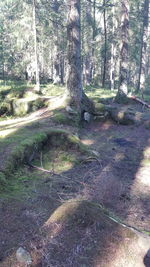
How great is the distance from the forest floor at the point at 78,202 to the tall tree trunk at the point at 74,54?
5.71ft

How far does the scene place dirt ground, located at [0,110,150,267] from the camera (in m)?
3.21

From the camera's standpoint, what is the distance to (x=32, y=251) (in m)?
3.24

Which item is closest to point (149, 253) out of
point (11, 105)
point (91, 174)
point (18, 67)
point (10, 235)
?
point (10, 235)

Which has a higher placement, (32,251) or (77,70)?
A: (77,70)

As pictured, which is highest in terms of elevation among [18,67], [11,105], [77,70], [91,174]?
[18,67]

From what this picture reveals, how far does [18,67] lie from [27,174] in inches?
1053

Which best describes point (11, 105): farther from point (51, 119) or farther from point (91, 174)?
point (91, 174)

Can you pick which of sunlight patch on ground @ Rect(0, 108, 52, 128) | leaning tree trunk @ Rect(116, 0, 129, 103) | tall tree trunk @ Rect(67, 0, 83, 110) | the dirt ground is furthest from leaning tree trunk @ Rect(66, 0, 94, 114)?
leaning tree trunk @ Rect(116, 0, 129, 103)

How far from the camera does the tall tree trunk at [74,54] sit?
10.9 m

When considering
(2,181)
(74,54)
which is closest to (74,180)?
(2,181)

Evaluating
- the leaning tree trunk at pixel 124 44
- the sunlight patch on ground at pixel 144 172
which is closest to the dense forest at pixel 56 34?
the leaning tree trunk at pixel 124 44

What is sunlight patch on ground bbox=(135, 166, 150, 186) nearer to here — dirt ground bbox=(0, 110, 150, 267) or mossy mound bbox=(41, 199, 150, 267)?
dirt ground bbox=(0, 110, 150, 267)

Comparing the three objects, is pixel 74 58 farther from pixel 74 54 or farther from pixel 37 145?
pixel 37 145

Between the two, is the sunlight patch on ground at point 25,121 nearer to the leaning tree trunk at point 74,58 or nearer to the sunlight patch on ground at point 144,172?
the leaning tree trunk at point 74,58
